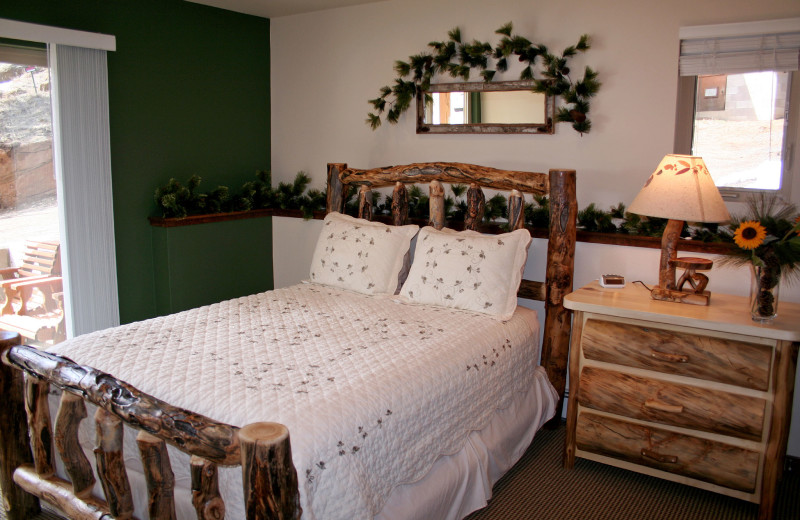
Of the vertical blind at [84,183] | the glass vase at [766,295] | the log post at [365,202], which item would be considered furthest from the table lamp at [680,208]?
the vertical blind at [84,183]

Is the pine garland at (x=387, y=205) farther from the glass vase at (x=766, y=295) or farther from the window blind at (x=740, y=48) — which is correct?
the window blind at (x=740, y=48)

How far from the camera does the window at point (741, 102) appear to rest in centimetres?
278

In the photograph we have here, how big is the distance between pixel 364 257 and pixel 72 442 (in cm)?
169

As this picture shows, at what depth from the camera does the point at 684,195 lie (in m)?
2.54

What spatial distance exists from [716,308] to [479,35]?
6.28 ft

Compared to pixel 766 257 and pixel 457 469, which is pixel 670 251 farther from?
pixel 457 469

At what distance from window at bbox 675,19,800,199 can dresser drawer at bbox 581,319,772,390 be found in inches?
38.5

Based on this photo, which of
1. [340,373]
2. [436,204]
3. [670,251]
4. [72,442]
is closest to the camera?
[72,442]

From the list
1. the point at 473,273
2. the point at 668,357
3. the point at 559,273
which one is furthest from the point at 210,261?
the point at 668,357

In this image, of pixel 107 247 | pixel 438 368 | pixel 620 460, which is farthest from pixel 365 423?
pixel 107 247

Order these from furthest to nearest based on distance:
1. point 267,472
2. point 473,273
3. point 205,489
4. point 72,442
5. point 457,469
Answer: point 473,273 < point 457,469 < point 72,442 < point 205,489 < point 267,472

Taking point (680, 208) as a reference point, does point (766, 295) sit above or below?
below

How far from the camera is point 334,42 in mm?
4051

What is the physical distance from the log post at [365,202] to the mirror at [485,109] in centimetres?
49
